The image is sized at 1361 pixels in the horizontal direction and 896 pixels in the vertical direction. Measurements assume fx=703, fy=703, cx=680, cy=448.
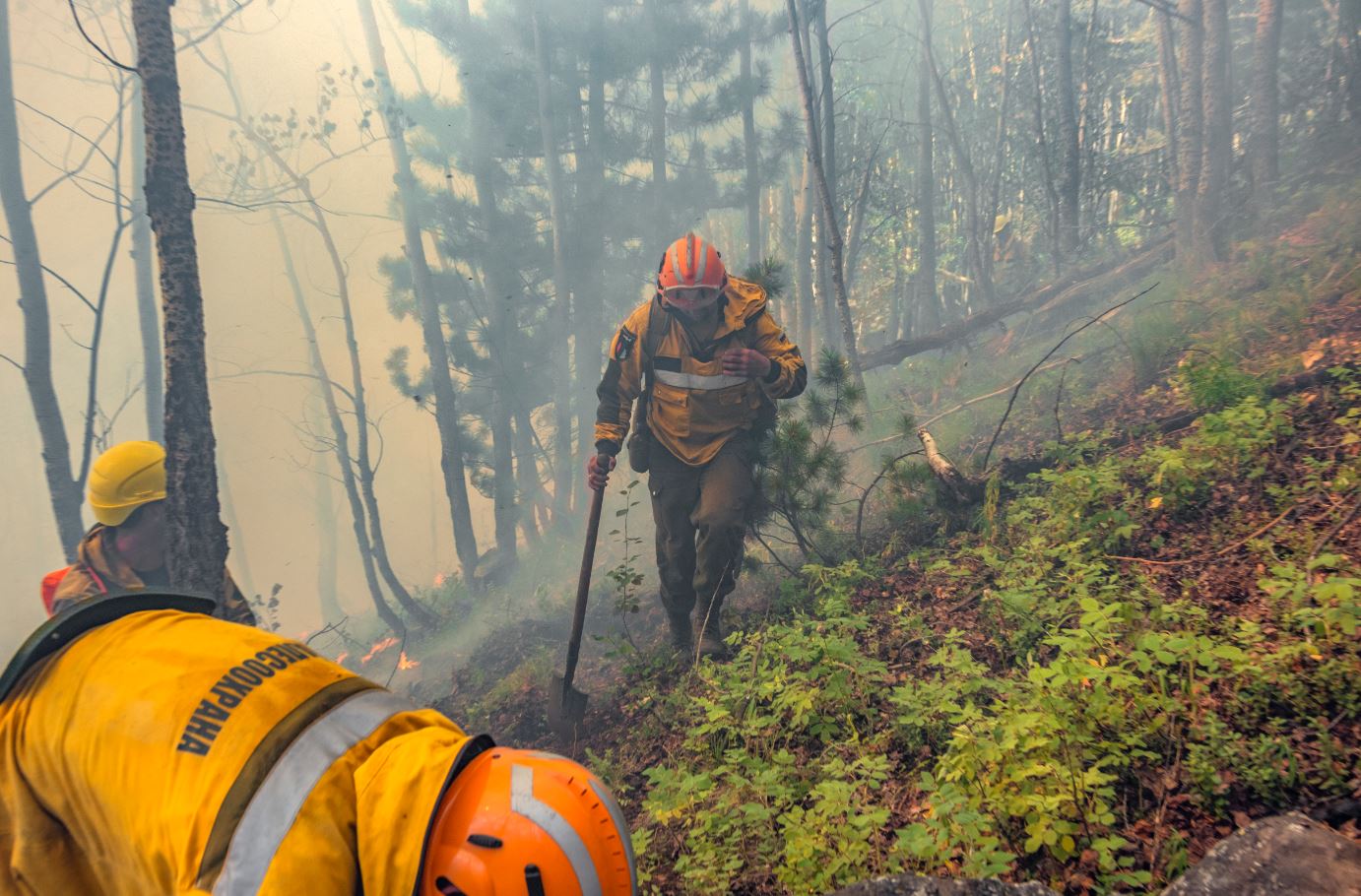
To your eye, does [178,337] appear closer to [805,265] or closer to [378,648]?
[378,648]

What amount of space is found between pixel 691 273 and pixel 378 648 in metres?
12.7

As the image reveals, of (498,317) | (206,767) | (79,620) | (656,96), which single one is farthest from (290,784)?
(656,96)

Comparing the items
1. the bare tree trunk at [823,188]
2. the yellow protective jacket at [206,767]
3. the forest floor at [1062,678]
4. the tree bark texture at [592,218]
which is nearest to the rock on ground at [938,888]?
the forest floor at [1062,678]

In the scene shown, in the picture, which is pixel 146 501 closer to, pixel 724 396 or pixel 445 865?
pixel 724 396

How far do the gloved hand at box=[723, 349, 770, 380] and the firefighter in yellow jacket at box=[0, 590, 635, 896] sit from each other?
12.5 feet

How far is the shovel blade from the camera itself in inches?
193

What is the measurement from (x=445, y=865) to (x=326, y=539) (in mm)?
49435

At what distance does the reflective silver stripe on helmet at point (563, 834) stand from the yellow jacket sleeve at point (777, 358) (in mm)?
4175

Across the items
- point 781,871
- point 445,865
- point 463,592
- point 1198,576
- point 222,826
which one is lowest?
point 463,592

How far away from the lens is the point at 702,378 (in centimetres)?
533

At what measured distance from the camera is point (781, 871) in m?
2.34

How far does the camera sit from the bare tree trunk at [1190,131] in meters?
9.95

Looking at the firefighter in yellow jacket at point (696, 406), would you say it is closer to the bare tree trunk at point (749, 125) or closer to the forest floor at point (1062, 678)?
the forest floor at point (1062, 678)

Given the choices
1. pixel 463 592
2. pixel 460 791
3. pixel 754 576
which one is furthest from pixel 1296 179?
pixel 463 592
